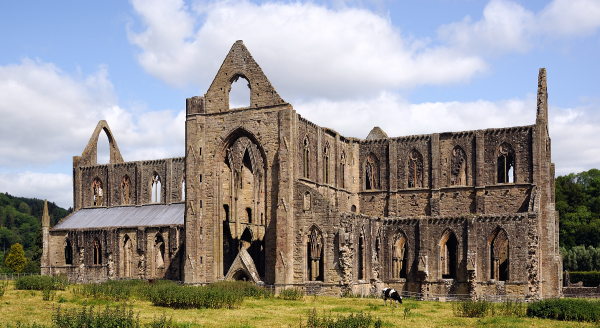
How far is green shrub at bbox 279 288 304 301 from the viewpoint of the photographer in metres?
36.9

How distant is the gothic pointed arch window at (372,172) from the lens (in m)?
51.0

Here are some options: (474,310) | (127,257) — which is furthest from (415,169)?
(127,257)

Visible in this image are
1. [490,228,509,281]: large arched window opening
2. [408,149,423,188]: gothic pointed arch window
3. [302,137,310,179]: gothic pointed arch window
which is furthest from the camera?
[408,149,423,188]: gothic pointed arch window

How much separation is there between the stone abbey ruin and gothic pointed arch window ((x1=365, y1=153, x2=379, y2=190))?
0.10m

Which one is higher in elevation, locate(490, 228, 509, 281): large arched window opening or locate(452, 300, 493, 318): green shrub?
locate(490, 228, 509, 281): large arched window opening

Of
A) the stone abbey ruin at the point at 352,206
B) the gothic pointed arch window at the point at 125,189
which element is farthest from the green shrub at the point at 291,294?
the gothic pointed arch window at the point at 125,189

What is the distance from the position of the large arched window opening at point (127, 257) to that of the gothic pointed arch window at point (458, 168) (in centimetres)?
2629

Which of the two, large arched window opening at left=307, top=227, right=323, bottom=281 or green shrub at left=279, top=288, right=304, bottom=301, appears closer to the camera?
green shrub at left=279, top=288, right=304, bottom=301

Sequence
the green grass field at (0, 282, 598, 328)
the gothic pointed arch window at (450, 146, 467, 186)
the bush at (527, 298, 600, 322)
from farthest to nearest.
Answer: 1. the gothic pointed arch window at (450, 146, 467, 186)
2. the bush at (527, 298, 600, 322)
3. the green grass field at (0, 282, 598, 328)

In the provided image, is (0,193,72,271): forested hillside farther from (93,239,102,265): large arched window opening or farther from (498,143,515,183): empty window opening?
(498,143,515,183): empty window opening

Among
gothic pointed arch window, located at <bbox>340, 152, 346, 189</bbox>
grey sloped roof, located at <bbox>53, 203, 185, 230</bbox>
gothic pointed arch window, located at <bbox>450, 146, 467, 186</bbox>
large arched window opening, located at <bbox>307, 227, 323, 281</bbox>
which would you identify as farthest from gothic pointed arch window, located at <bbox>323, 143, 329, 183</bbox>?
grey sloped roof, located at <bbox>53, 203, 185, 230</bbox>

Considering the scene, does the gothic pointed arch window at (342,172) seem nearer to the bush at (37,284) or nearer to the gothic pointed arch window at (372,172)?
the gothic pointed arch window at (372,172)

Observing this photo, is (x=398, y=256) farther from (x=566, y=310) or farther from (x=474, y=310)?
(x=566, y=310)

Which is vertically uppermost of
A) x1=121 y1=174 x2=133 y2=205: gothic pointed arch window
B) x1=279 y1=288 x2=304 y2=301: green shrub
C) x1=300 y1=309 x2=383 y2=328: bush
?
x1=121 y1=174 x2=133 y2=205: gothic pointed arch window
